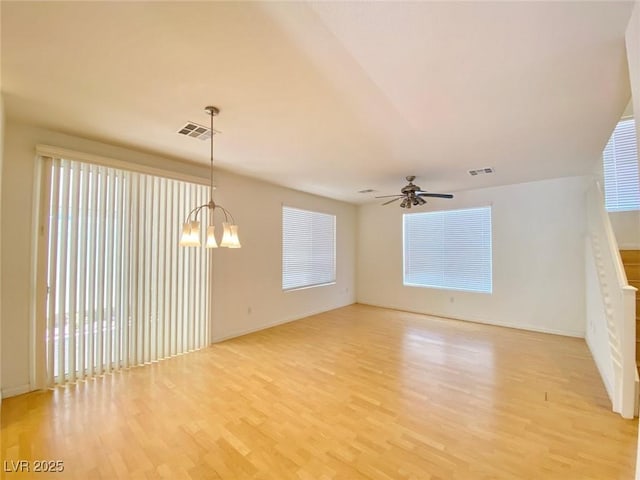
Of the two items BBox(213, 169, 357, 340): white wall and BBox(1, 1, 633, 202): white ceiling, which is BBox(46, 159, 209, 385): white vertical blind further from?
BBox(1, 1, 633, 202): white ceiling

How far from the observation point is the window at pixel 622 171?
4.05m

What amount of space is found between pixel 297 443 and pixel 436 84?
2.94 m

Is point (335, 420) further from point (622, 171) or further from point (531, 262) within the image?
point (622, 171)

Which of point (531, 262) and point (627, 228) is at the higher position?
point (627, 228)

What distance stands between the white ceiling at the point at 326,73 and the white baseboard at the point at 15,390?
8.86ft

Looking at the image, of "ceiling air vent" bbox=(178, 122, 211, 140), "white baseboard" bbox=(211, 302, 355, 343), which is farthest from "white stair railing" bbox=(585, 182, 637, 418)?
"white baseboard" bbox=(211, 302, 355, 343)

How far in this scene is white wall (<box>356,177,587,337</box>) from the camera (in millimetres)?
4496

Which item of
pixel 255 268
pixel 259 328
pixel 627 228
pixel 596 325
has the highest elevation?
pixel 627 228

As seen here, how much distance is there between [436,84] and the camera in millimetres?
1965

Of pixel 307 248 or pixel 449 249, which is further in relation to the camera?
pixel 307 248

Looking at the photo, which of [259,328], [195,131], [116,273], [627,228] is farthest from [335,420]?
[627,228]

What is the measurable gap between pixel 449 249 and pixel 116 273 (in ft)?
19.8

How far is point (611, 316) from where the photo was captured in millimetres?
2723

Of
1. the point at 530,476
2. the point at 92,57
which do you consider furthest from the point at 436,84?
the point at 530,476
